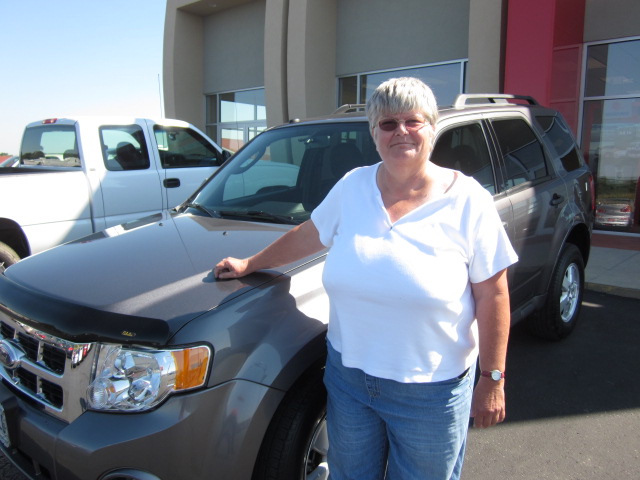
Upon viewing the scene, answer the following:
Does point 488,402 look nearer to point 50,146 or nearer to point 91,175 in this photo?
point 91,175

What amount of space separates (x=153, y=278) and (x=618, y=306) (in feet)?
15.8

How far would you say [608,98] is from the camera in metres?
8.40

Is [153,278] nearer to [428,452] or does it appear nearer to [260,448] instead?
[260,448]

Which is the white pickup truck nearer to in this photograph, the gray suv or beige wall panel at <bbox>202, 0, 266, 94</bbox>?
the gray suv

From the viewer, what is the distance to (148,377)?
176 centimetres

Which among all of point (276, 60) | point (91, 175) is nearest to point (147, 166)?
point (91, 175)

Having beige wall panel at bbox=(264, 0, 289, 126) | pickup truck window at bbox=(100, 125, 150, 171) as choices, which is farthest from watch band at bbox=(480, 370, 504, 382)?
beige wall panel at bbox=(264, 0, 289, 126)

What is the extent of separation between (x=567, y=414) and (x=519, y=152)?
5.65 ft

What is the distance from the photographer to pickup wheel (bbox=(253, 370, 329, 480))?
1868mm

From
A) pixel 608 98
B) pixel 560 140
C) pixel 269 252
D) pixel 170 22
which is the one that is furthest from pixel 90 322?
pixel 170 22

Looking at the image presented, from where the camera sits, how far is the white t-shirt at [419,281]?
1565mm

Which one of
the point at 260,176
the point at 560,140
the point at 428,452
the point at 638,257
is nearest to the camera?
the point at 428,452

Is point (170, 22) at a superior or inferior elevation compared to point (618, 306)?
superior

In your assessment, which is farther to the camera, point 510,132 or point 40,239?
point 40,239
